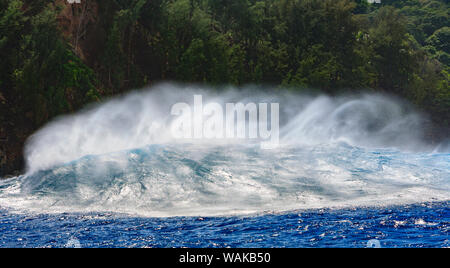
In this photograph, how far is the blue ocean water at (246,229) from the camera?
8031mm

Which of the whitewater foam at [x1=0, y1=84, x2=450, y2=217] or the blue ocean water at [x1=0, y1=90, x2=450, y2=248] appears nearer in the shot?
the blue ocean water at [x1=0, y1=90, x2=450, y2=248]

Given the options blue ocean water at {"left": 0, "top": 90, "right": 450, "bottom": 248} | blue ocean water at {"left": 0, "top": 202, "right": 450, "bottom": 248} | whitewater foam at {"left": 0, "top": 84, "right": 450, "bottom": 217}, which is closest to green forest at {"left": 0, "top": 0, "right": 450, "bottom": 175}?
whitewater foam at {"left": 0, "top": 84, "right": 450, "bottom": 217}

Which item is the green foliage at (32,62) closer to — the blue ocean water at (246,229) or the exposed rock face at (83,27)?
the exposed rock face at (83,27)

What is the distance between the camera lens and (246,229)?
345 inches

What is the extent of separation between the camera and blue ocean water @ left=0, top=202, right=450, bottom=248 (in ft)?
26.3

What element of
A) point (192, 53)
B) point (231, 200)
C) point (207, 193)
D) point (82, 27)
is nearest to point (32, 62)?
point (82, 27)

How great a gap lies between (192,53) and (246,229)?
65.4ft

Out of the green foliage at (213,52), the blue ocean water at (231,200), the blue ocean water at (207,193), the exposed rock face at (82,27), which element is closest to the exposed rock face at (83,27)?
the exposed rock face at (82,27)

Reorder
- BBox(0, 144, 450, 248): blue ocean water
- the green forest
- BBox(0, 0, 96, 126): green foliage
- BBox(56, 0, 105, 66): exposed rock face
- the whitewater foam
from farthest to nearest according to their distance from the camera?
BBox(56, 0, 105, 66): exposed rock face < the green forest < BBox(0, 0, 96, 126): green foliage < the whitewater foam < BBox(0, 144, 450, 248): blue ocean water

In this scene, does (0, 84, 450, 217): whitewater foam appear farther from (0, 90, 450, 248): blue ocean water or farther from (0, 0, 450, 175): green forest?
(0, 0, 450, 175): green forest

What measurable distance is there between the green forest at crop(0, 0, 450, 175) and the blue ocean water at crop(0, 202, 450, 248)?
9.20 m

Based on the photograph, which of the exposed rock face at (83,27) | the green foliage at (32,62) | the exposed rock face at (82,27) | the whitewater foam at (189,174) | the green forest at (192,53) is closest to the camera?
the whitewater foam at (189,174)

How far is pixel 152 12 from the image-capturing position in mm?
26516

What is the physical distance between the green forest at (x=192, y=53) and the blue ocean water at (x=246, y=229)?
30.2ft
